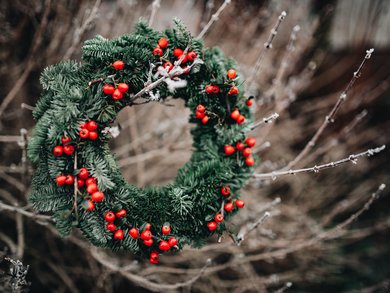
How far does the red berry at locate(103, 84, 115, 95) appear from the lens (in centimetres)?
124

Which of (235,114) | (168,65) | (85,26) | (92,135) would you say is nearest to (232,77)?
(235,114)

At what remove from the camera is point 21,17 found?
2.38 meters

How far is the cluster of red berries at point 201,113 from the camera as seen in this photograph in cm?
142

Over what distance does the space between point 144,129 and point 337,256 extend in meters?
1.97

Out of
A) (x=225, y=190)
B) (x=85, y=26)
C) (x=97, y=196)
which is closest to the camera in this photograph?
(x=97, y=196)

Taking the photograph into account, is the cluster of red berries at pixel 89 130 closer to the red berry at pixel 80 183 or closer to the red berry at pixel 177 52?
the red berry at pixel 80 183

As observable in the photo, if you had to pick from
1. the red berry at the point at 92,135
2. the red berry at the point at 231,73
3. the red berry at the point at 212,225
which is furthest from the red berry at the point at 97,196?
the red berry at the point at 231,73

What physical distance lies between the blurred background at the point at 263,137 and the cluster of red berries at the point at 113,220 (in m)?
0.99

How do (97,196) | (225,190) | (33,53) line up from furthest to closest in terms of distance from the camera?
(33,53), (225,190), (97,196)

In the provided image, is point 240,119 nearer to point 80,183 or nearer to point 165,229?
point 165,229

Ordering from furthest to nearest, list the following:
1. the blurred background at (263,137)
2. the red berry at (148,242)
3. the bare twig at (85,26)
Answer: the blurred background at (263,137) → the bare twig at (85,26) → the red berry at (148,242)

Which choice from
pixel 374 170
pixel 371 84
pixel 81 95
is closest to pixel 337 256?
pixel 374 170

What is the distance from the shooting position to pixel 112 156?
1371mm

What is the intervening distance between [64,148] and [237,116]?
71 centimetres
